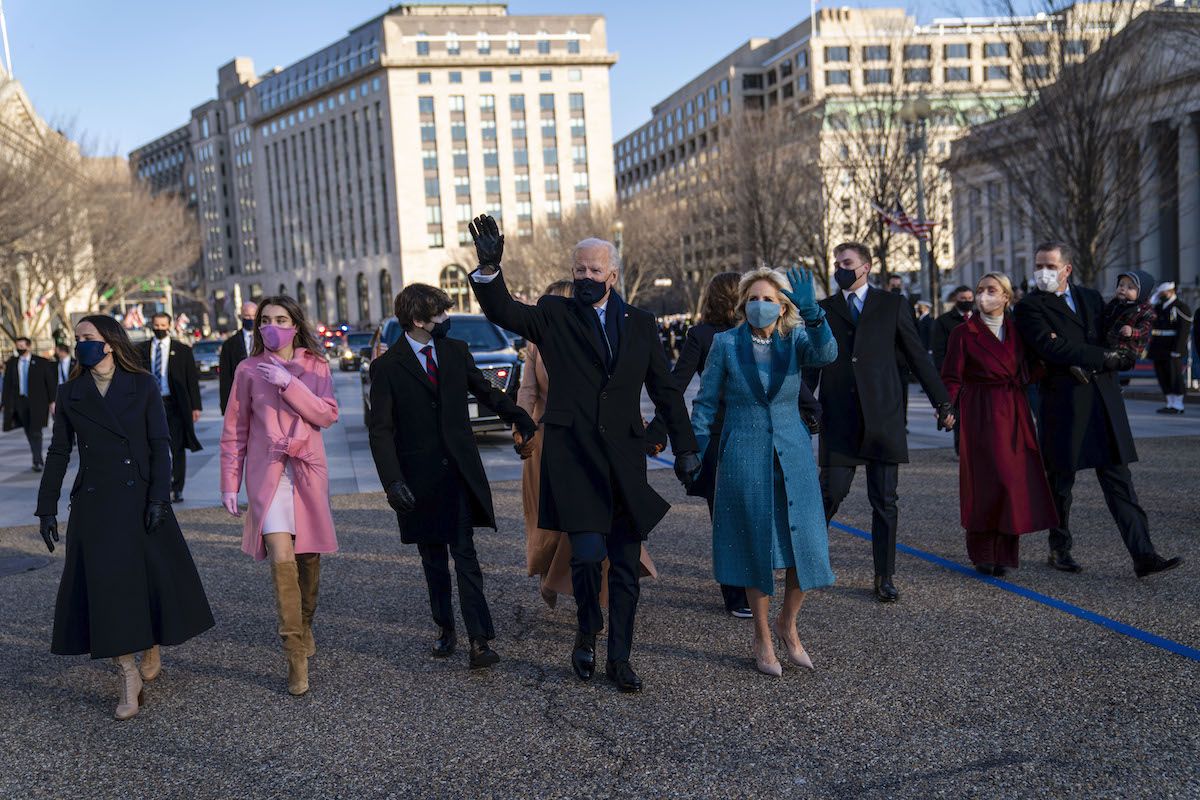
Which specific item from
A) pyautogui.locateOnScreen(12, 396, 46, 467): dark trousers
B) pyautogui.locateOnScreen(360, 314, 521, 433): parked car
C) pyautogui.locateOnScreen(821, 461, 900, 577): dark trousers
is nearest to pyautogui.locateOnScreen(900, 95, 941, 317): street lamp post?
pyautogui.locateOnScreen(360, 314, 521, 433): parked car

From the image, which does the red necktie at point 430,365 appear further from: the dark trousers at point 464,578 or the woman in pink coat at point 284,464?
the dark trousers at point 464,578

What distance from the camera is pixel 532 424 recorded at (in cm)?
545

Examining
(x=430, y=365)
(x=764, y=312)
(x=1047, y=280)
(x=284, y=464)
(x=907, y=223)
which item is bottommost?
(x=284, y=464)

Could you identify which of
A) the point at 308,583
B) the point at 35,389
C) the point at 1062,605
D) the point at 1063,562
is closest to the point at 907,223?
the point at 35,389

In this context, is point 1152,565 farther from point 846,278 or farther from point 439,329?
point 439,329

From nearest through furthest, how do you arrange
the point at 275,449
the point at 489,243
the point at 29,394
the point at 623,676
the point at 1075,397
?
the point at 489,243
the point at 623,676
the point at 275,449
the point at 1075,397
the point at 29,394

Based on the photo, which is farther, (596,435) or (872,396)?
(872,396)

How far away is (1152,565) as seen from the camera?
6273mm

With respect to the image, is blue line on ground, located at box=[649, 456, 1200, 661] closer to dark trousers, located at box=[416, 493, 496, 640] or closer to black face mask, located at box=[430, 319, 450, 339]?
dark trousers, located at box=[416, 493, 496, 640]

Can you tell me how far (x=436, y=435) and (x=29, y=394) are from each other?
11942mm

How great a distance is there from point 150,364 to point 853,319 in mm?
7972

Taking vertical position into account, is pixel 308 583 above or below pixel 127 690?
above

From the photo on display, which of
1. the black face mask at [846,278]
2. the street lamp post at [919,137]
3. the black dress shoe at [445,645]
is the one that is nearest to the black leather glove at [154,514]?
the black dress shoe at [445,645]

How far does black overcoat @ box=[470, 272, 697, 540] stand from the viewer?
4.84 m
